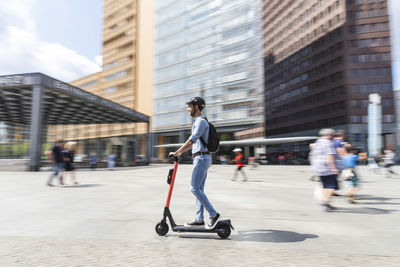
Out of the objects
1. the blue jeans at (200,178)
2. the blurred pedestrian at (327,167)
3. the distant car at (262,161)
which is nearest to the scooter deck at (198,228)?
the blue jeans at (200,178)

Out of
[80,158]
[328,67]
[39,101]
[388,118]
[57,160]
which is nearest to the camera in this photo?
[57,160]

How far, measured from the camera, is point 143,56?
202ft

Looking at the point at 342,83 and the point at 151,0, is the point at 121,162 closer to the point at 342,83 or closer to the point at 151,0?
the point at 342,83

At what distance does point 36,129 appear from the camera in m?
16.2

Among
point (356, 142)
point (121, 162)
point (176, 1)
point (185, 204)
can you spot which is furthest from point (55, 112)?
point (356, 142)

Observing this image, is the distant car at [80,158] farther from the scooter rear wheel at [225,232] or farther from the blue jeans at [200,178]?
the scooter rear wheel at [225,232]

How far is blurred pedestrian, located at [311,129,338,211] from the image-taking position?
4.90 m

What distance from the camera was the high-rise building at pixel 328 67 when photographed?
148ft

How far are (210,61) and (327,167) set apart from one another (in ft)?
135

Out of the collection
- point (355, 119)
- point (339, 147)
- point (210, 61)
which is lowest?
point (339, 147)

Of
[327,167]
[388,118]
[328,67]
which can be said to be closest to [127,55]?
[328,67]

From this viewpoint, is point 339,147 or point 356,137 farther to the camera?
point 356,137

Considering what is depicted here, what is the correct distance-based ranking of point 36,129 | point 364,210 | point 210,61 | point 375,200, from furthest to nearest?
point 210,61, point 36,129, point 375,200, point 364,210

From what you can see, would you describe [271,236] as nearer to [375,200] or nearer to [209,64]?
[375,200]
